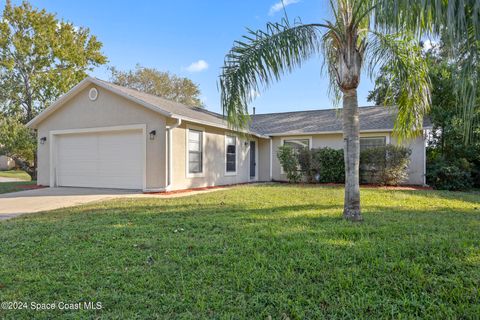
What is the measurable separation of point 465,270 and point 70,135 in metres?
13.1

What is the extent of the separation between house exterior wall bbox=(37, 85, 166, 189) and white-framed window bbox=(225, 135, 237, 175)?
383 centimetres

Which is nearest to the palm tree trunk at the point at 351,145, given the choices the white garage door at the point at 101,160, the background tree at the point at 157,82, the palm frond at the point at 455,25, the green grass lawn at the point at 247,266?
the green grass lawn at the point at 247,266

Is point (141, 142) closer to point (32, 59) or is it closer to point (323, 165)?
point (323, 165)

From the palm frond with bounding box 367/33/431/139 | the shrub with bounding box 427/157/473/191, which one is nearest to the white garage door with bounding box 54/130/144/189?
the palm frond with bounding box 367/33/431/139

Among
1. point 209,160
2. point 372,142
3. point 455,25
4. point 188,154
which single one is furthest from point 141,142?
point 372,142

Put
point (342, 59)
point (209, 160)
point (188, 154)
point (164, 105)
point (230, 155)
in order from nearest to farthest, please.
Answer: point (342, 59), point (188, 154), point (164, 105), point (209, 160), point (230, 155)

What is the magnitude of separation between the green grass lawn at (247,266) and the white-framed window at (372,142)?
26.3ft

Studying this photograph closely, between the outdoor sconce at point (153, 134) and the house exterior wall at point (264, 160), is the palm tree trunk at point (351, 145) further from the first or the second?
the house exterior wall at point (264, 160)

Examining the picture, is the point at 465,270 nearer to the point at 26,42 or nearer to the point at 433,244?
the point at 433,244

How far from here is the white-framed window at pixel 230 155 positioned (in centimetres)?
1333

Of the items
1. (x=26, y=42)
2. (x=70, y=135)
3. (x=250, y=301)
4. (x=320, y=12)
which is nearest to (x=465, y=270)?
(x=250, y=301)

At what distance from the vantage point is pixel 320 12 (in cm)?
586

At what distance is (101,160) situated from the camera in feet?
37.5

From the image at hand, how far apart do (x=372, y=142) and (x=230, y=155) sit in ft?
21.8
